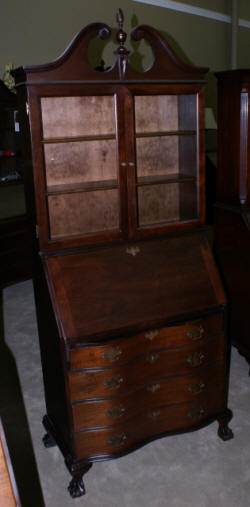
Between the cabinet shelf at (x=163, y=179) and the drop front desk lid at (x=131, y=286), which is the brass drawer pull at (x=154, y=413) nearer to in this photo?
the drop front desk lid at (x=131, y=286)

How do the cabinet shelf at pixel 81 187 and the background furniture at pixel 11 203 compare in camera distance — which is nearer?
the cabinet shelf at pixel 81 187

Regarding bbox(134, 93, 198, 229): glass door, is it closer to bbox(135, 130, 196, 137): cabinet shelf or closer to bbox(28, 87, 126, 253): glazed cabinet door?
bbox(135, 130, 196, 137): cabinet shelf

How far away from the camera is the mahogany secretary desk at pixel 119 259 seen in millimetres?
2090

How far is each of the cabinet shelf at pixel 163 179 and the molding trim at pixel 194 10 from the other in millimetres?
4350

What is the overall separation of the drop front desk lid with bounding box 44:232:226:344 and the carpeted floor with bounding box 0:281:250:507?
0.72 meters

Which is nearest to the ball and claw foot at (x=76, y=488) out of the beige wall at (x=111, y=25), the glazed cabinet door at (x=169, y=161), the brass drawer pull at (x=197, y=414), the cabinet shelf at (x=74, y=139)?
the brass drawer pull at (x=197, y=414)

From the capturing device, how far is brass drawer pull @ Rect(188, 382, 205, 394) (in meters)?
2.39

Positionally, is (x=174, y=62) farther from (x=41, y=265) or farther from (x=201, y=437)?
(x=201, y=437)

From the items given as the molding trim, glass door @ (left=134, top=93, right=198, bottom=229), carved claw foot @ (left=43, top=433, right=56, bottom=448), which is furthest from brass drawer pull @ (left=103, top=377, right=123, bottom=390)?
the molding trim

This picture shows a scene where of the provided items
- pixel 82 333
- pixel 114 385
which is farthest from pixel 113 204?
pixel 114 385

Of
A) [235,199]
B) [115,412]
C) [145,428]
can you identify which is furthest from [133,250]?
[235,199]

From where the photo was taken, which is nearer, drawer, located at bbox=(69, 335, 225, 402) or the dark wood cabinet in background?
drawer, located at bbox=(69, 335, 225, 402)

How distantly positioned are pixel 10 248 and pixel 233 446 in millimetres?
3156

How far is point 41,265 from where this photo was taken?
2.18 meters
